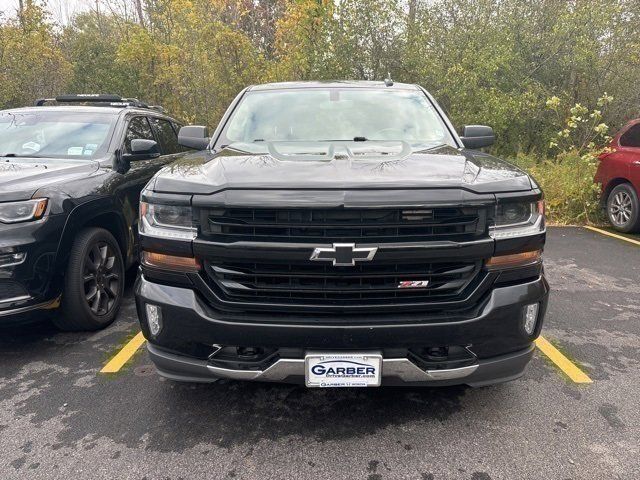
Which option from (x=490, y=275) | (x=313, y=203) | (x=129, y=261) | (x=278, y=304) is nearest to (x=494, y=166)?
(x=490, y=275)

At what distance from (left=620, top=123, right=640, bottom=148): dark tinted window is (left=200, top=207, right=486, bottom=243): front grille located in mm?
6265

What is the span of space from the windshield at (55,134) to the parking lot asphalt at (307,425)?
183 cm

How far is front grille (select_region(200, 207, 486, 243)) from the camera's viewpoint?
2.19 metres

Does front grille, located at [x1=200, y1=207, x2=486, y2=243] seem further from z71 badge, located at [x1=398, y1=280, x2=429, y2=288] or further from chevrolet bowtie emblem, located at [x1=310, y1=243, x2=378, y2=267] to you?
z71 badge, located at [x1=398, y1=280, x2=429, y2=288]

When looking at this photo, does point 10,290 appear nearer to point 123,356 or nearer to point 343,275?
point 123,356

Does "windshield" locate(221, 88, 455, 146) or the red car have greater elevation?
"windshield" locate(221, 88, 455, 146)

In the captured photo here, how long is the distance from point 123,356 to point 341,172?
225 cm

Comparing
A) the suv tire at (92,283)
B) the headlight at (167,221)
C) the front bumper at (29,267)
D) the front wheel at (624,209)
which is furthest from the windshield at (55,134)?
the front wheel at (624,209)

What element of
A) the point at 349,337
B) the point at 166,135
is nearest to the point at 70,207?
the point at 349,337

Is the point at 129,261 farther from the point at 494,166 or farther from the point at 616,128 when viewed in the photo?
the point at 616,128

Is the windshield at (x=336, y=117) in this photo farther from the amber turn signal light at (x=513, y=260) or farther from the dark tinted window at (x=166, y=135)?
the dark tinted window at (x=166, y=135)

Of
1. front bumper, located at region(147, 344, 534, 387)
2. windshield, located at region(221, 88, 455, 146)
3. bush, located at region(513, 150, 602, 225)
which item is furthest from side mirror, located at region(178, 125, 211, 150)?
bush, located at region(513, 150, 602, 225)

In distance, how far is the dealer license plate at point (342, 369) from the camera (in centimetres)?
223

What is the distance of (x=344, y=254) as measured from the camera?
218 cm
